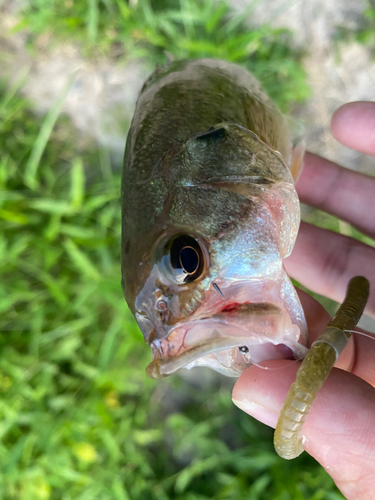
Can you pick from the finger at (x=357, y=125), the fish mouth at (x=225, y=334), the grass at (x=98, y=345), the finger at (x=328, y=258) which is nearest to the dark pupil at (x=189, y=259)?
the fish mouth at (x=225, y=334)

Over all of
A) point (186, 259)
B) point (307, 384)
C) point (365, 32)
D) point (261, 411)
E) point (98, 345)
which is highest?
point (365, 32)

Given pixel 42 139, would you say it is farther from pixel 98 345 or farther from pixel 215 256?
pixel 215 256

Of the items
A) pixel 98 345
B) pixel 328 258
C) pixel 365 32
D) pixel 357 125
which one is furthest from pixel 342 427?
pixel 365 32

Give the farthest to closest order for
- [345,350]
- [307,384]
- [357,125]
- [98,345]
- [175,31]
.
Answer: [98,345]
[175,31]
[357,125]
[345,350]
[307,384]

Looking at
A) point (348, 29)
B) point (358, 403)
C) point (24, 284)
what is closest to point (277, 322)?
point (358, 403)

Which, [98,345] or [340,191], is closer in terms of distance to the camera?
[340,191]

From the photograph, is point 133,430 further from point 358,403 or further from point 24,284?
point 358,403

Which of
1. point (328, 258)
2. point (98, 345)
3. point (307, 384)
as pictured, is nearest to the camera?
point (307, 384)

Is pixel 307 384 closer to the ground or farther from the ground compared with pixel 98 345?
farther from the ground
